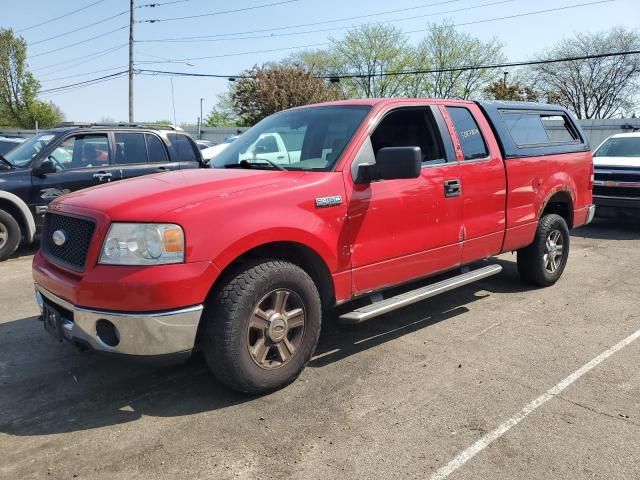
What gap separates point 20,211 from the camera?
24.3ft

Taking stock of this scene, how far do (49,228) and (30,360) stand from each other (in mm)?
1109

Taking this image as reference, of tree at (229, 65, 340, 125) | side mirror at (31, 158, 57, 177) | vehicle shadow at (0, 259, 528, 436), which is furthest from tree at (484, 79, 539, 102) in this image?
vehicle shadow at (0, 259, 528, 436)

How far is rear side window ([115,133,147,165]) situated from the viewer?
26.4ft

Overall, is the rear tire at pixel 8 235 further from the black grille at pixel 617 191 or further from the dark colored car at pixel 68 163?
the black grille at pixel 617 191

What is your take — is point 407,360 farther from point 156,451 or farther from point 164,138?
point 164,138

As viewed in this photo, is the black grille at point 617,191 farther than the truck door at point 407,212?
Yes

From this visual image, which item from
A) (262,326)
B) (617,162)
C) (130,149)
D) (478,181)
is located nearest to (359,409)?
(262,326)

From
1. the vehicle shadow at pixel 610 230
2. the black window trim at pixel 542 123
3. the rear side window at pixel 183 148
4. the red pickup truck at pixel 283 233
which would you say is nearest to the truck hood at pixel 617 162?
the vehicle shadow at pixel 610 230

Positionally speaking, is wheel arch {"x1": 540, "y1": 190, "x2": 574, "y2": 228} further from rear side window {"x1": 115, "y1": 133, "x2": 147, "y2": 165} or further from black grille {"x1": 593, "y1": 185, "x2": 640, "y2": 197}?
rear side window {"x1": 115, "y1": 133, "x2": 147, "y2": 165}

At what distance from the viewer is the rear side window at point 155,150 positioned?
8.32m

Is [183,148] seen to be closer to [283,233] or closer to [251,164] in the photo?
[251,164]

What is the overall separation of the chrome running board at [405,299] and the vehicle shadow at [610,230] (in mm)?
5721

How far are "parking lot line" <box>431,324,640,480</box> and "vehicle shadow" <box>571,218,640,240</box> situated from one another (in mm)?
5928

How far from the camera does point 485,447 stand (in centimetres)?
288
